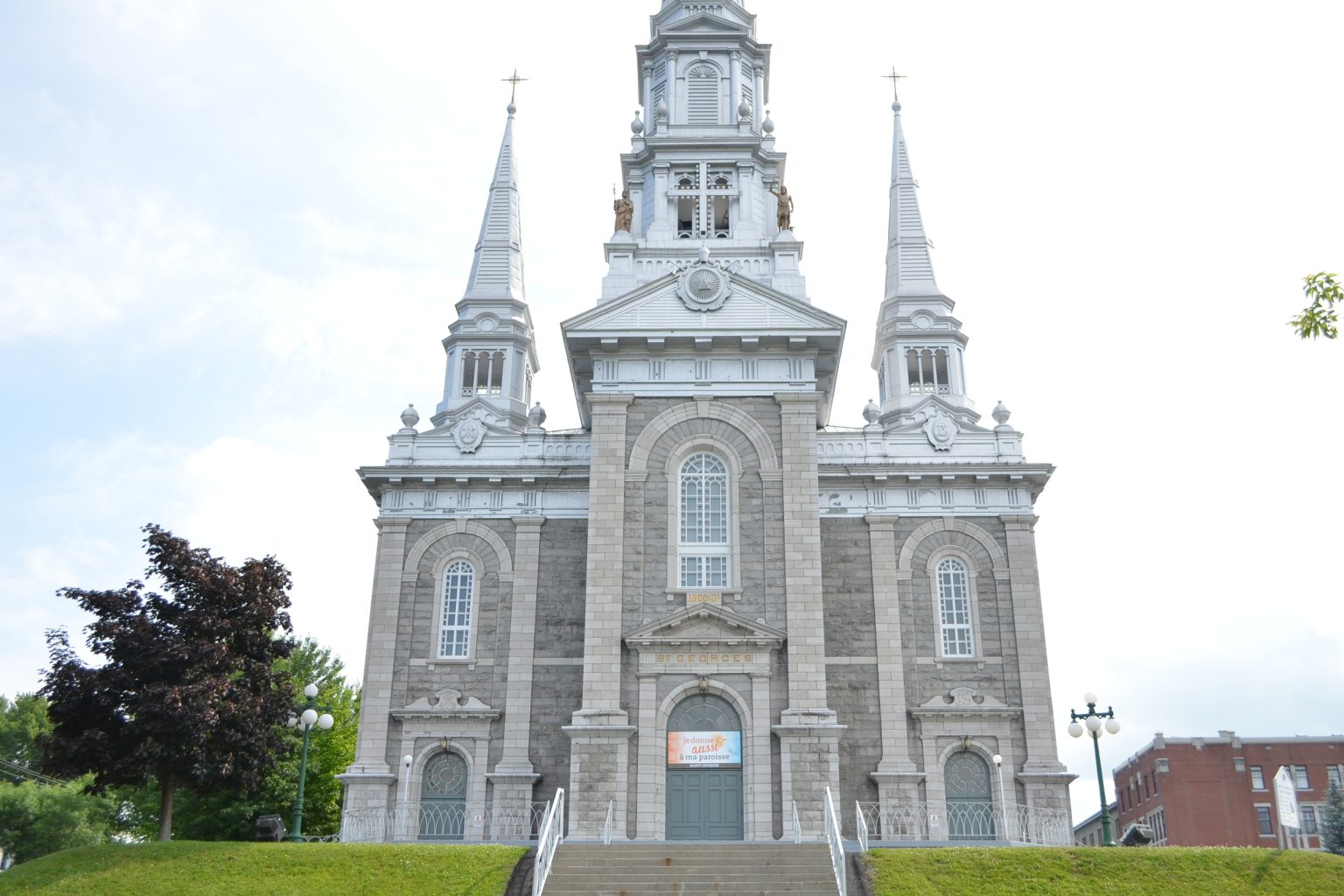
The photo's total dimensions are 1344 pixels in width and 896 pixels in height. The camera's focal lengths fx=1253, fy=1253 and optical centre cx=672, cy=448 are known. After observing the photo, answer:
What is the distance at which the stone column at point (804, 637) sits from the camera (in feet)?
106

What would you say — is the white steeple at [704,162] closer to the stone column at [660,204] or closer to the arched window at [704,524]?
the stone column at [660,204]

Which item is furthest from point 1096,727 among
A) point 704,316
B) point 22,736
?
point 22,736

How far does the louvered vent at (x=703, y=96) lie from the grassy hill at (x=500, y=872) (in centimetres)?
2710

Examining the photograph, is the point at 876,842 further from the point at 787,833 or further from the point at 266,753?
the point at 266,753

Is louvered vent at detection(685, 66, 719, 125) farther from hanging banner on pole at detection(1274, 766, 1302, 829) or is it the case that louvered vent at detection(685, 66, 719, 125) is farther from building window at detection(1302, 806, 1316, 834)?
building window at detection(1302, 806, 1316, 834)

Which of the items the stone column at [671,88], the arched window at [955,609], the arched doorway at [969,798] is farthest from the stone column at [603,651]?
the stone column at [671,88]

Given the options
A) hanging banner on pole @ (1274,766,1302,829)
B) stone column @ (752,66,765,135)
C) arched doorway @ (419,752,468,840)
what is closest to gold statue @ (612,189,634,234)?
stone column @ (752,66,765,135)

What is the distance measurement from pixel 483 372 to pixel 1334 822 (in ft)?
127

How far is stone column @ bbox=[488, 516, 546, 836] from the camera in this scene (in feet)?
120

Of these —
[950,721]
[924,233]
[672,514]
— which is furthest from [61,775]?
[924,233]

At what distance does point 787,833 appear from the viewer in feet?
104

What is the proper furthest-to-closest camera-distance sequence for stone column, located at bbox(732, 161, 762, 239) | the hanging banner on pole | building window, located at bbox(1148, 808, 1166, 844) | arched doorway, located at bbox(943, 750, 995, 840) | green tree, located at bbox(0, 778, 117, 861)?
1. building window, located at bbox(1148, 808, 1166, 844)
2. green tree, located at bbox(0, 778, 117, 861)
3. stone column, located at bbox(732, 161, 762, 239)
4. arched doorway, located at bbox(943, 750, 995, 840)
5. the hanging banner on pole

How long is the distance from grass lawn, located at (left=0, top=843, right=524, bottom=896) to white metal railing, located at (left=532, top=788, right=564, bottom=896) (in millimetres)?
788

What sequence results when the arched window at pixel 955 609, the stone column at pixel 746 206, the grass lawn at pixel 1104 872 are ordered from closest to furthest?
the grass lawn at pixel 1104 872 < the arched window at pixel 955 609 < the stone column at pixel 746 206
